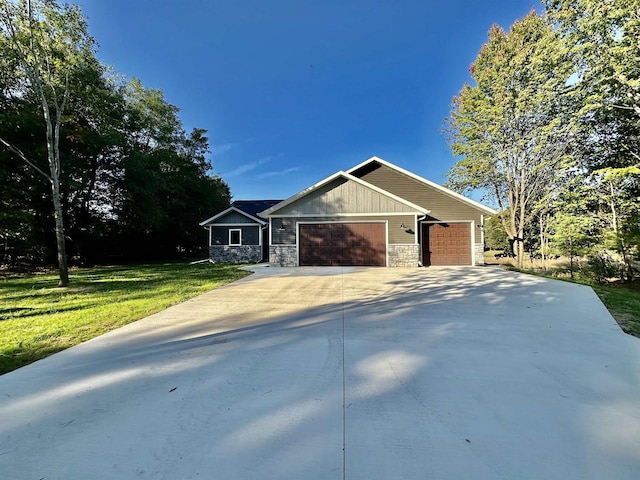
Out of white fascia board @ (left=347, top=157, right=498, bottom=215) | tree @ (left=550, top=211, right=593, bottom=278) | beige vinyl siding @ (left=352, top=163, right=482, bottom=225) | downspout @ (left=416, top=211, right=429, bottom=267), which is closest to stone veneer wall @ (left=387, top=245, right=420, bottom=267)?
downspout @ (left=416, top=211, right=429, bottom=267)

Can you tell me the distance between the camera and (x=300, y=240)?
42.6 ft

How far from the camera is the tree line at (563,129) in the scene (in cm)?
945

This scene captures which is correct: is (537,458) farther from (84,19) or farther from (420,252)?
(84,19)

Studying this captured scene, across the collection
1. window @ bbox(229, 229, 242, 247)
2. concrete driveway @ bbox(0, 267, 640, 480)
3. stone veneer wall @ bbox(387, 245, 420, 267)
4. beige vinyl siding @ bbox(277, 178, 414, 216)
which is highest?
beige vinyl siding @ bbox(277, 178, 414, 216)

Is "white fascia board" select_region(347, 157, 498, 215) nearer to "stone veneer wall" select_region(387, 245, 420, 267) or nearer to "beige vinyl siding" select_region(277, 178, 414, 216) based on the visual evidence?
"beige vinyl siding" select_region(277, 178, 414, 216)

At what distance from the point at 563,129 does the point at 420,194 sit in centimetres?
670

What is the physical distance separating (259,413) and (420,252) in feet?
41.3

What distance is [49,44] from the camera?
8.55 metres

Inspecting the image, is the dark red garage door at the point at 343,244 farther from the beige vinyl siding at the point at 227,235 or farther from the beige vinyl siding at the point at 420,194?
the beige vinyl siding at the point at 227,235

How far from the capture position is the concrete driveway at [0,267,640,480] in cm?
159

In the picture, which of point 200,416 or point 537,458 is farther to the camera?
point 200,416

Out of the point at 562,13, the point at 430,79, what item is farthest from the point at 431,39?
the point at 562,13

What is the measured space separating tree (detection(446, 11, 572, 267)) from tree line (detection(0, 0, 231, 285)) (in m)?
18.2

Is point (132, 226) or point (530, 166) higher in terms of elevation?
point (530, 166)
